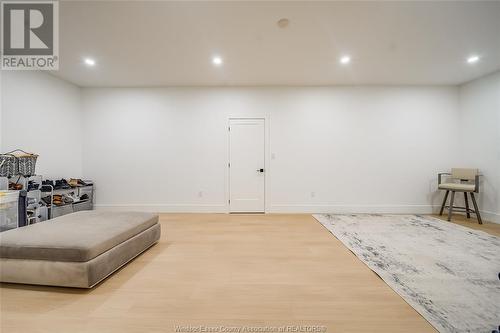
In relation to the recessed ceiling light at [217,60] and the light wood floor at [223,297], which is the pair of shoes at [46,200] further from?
the recessed ceiling light at [217,60]

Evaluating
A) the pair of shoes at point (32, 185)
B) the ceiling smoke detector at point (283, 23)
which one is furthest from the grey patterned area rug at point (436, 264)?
the pair of shoes at point (32, 185)

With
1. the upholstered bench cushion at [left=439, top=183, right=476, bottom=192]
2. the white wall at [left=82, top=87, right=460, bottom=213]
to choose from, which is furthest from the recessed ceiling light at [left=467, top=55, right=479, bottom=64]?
the upholstered bench cushion at [left=439, top=183, right=476, bottom=192]

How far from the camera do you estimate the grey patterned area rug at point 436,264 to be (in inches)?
63.0

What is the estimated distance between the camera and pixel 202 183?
4.92m

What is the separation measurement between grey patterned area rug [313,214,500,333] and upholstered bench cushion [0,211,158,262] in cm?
272

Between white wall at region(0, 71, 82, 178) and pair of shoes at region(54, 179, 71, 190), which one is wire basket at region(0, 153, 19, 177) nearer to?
white wall at region(0, 71, 82, 178)

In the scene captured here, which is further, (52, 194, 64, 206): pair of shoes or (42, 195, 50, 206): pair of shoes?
(52, 194, 64, 206): pair of shoes

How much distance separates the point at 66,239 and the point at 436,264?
3.83 m

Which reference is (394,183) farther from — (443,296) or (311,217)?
(443,296)

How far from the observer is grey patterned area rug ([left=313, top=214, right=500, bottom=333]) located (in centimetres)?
160

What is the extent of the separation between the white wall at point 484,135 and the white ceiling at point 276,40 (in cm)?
39

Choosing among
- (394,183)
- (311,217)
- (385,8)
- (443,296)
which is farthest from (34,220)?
(394,183)

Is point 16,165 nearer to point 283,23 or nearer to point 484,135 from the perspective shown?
point 283,23

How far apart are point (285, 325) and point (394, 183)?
15.1 feet
